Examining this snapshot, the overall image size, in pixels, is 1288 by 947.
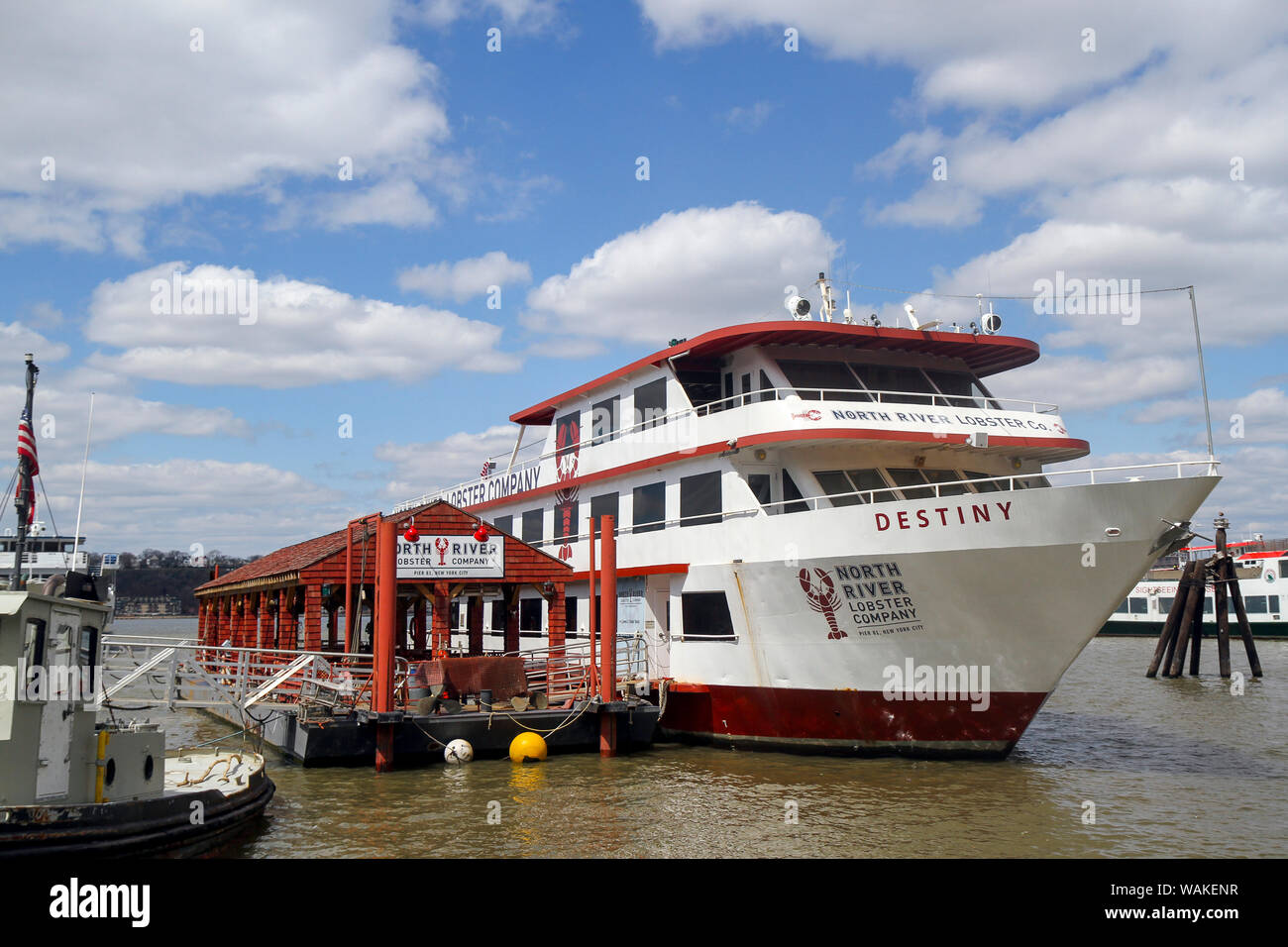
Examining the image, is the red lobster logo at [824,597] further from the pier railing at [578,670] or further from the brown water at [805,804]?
the pier railing at [578,670]

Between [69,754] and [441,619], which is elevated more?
[441,619]

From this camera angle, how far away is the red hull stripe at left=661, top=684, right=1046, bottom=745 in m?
15.6

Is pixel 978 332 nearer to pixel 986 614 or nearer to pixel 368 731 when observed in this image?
pixel 986 614

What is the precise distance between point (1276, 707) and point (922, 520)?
1608 centimetres

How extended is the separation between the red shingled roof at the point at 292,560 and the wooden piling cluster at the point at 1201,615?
2678 cm

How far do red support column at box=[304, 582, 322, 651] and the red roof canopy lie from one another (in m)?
9.54

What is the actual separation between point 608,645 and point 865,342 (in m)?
7.27

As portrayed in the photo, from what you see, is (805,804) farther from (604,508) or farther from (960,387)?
(604,508)

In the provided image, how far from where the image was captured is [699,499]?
1914cm

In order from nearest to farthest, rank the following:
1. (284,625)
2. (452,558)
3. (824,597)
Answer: (824,597) → (452,558) → (284,625)

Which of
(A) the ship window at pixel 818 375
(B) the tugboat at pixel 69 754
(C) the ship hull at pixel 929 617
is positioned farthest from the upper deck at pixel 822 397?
(B) the tugboat at pixel 69 754

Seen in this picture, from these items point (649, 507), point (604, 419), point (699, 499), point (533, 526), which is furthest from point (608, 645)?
point (533, 526)

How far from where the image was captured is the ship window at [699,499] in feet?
61.3

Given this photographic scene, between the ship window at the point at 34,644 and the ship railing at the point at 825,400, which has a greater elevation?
the ship railing at the point at 825,400
